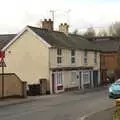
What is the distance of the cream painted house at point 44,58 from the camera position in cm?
5154

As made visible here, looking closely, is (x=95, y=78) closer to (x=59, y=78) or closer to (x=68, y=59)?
(x=68, y=59)

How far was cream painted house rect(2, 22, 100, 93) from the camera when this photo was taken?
5154 centimetres

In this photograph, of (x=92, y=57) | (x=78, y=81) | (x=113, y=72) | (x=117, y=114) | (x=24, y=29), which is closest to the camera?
(x=117, y=114)

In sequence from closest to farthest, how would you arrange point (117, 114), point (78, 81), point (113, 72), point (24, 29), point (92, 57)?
point (117, 114)
point (24, 29)
point (78, 81)
point (92, 57)
point (113, 72)

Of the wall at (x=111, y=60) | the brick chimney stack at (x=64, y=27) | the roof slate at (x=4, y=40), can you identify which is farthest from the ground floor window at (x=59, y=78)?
the wall at (x=111, y=60)

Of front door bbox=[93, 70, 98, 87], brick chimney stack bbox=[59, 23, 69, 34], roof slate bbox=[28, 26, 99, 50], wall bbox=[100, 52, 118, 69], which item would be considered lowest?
front door bbox=[93, 70, 98, 87]

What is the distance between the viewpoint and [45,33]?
54.6m

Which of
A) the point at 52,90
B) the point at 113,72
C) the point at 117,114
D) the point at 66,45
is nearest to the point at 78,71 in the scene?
the point at 66,45

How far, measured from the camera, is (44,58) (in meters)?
51.7

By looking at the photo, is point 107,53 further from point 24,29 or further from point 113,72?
point 24,29

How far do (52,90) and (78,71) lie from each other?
8769mm

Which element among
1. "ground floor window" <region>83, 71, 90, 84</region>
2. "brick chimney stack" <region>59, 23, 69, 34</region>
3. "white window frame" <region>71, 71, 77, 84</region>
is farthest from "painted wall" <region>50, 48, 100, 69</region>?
"brick chimney stack" <region>59, 23, 69, 34</region>

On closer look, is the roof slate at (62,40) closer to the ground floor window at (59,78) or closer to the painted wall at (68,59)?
the painted wall at (68,59)

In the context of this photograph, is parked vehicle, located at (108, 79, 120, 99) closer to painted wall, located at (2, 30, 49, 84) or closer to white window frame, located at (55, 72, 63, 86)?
painted wall, located at (2, 30, 49, 84)
